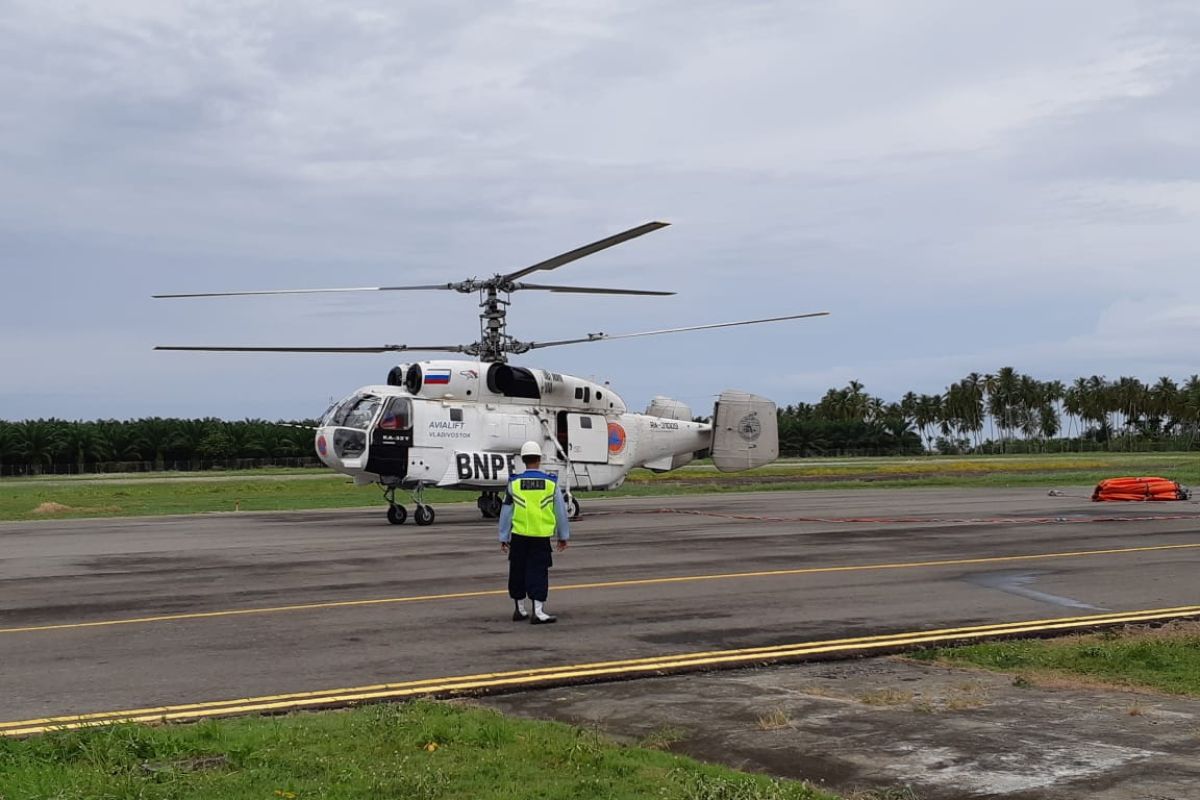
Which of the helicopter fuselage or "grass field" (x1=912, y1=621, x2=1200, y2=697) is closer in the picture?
"grass field" (x1=912, y1=621, x2=1200, y2=697)

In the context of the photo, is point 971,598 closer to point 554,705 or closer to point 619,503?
point 554,705

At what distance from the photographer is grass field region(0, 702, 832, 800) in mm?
6031

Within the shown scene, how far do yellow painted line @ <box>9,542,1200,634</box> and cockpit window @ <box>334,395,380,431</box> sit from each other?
1269cm

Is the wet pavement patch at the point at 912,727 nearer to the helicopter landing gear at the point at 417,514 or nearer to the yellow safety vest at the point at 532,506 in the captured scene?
the yellow safety vest at the point at 532,506

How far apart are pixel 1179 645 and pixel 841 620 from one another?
10.7ft

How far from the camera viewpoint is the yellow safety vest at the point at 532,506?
1254 cm

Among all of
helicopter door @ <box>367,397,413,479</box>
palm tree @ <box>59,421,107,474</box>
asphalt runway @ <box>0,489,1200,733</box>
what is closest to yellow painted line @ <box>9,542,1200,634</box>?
asphalt runway @ <box>0,489,1200,733</box>

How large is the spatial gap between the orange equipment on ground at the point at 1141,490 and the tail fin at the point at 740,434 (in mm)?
9865

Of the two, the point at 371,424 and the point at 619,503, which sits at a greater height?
the point at 371,424

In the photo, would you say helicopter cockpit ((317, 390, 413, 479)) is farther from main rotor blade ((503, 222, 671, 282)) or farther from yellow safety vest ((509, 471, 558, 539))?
yellow safety vest ((509, 471, 558, 539))

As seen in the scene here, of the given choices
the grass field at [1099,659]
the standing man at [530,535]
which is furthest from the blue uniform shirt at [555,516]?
the grass field at [1099,659]

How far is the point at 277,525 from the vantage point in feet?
91.9

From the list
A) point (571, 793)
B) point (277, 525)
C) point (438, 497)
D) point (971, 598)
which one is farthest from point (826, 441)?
point (571, 793)

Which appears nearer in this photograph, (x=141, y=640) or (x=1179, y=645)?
(x=1179, y=645)
